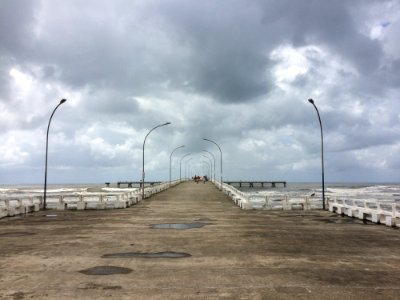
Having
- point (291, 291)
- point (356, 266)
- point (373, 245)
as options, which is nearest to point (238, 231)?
point (373, 245)

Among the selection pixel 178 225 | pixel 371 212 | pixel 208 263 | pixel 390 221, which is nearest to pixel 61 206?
pixel 178 225

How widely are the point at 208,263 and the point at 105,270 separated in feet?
8.46

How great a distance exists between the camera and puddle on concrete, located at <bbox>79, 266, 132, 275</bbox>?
9.94 meters

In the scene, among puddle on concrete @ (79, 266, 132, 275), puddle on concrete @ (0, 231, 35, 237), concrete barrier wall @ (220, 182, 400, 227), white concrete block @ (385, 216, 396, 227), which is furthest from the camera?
concrete barrier wall @ (220, 182, 400, 227)

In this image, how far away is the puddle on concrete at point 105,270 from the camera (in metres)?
9.94

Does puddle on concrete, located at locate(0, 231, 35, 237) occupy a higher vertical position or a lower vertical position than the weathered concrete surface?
lower

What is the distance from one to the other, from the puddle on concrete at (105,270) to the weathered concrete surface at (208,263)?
0.62 feet

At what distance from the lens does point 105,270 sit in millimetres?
10273

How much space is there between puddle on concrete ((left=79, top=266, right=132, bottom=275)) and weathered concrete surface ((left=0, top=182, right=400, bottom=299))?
190 millimetres

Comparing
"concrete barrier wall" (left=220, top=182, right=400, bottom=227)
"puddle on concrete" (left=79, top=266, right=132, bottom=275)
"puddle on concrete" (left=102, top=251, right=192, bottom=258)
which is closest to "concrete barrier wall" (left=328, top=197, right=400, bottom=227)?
"concrete barrier wall" (left=220, top=182, right=400, bottom=227)

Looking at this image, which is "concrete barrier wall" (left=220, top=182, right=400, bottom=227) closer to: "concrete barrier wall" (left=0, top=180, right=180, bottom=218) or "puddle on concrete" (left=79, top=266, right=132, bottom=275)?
"concrete barrier wall" (left=0, top=180, right=180, bottom=218)

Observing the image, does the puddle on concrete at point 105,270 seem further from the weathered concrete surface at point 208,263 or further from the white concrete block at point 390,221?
the white concrete block at point 390,221

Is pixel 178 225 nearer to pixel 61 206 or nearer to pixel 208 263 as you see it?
pixel 208 263

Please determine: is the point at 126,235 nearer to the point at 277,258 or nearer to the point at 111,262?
the point at 111,262
